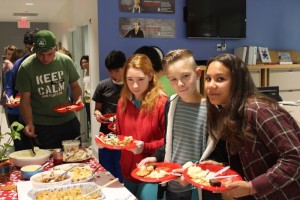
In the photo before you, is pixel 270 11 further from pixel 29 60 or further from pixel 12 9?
pixel 12 9

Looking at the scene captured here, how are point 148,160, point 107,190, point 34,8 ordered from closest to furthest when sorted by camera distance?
point 107,190, point 148,160, point 34,8

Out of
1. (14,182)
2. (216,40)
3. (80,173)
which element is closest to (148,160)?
(80,173)

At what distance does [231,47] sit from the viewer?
203 inches

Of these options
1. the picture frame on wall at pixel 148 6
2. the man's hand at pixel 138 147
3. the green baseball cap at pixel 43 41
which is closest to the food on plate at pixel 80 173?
the man's hand at pixel 138 147

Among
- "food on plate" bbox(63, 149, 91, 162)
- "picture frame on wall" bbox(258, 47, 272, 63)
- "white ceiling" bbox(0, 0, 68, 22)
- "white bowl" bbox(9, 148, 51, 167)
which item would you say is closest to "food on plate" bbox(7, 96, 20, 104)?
"white bowl" bbox(9, 148, 51, 167)

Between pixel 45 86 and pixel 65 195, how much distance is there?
4.24ft

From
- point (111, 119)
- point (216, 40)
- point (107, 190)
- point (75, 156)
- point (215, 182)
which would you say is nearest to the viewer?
point (215, 182)

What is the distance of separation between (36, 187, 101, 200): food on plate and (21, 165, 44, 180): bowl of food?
1.03 feet

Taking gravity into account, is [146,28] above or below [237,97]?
above

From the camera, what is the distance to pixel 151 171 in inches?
63.0

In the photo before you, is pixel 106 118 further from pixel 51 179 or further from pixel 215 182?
pixel 215 182

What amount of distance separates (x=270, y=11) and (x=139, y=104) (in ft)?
13.6

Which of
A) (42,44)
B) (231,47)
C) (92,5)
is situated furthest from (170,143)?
(231,47)

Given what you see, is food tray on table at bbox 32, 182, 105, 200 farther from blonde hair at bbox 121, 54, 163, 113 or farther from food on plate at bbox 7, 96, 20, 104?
food on plate at bbox 7, 96, 20, 104
